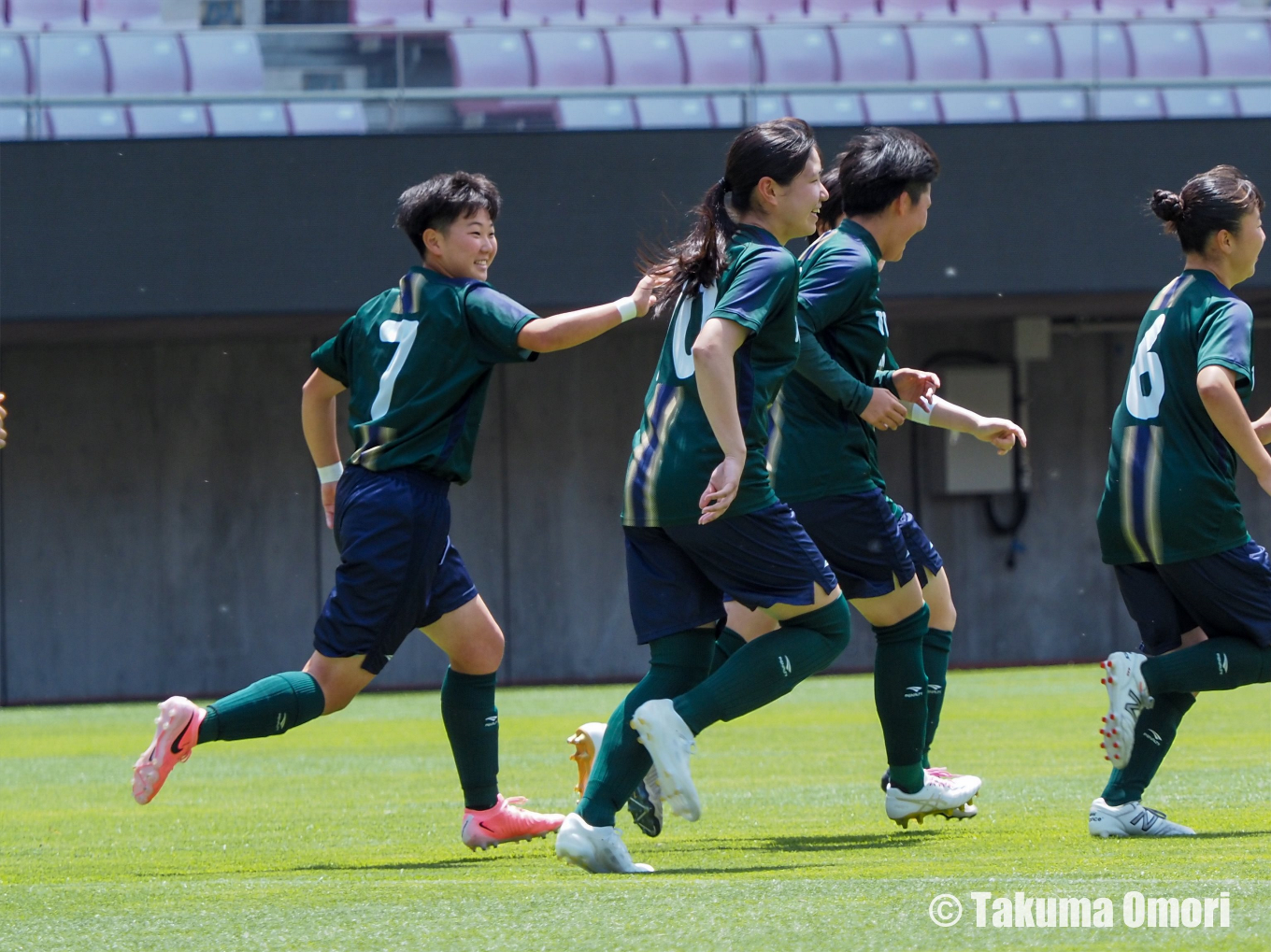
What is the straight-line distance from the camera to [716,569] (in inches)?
143

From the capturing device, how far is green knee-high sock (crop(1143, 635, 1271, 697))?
407cm

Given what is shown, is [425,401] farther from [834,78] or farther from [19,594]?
[19,594]

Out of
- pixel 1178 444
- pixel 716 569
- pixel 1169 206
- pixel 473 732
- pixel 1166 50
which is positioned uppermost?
pixel 1166 50

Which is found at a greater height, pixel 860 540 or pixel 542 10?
pixel 542 10

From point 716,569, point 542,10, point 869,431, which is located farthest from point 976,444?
point 716,569

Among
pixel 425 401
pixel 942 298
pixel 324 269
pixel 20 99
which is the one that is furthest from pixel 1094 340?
pixel 425 401

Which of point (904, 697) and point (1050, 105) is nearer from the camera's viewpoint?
point (904, 697)

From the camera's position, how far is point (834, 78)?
470 inches

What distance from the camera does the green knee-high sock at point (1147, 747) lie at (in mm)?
4102

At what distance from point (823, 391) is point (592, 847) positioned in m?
1.32

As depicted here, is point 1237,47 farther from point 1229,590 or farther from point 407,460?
point 407,460

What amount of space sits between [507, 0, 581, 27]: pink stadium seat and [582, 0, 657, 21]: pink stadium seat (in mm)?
115

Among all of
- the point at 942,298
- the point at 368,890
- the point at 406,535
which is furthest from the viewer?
the point at 942,298

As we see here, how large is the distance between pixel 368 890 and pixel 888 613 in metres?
1.69
